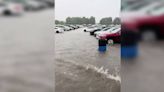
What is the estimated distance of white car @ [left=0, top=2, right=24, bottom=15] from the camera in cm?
158

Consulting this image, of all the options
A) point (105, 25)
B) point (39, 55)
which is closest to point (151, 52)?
point (105, 25)

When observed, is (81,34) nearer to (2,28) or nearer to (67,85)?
(67,85)

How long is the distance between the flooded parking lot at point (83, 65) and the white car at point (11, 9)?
41cm

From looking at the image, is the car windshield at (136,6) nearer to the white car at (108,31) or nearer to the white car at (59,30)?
the white car at (108,31)

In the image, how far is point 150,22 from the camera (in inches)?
66.9

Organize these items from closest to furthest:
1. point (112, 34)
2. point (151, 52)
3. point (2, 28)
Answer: point (2, 28)
point (151, 52)
point (112, 34)

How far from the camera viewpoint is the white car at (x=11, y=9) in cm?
158

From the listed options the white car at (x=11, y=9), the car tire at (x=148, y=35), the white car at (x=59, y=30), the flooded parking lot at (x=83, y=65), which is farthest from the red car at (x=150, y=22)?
the white car at (x=11, y=9)

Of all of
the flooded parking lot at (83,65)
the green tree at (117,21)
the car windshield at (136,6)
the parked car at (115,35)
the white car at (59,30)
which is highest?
the car windshield at (136,6)

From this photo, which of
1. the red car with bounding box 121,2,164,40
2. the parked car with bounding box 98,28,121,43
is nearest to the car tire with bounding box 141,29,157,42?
the red car with bounding box 121,2,164,40

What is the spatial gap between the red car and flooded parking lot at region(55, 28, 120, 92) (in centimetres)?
29

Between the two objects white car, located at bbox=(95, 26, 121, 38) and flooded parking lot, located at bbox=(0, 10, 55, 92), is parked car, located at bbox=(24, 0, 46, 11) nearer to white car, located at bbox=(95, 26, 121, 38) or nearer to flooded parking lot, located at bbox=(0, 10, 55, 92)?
flooded parking lot, located at bbox=(0, 10, 55, 92)

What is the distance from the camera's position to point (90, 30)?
81.4 inches

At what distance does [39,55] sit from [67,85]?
16.3 inches
